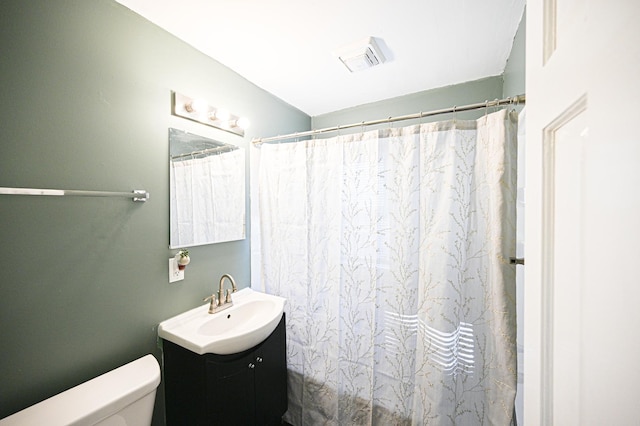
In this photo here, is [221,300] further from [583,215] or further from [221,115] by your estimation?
[583,215]

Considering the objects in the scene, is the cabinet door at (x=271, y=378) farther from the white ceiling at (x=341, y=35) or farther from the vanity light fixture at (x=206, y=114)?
the white ceiling at (x=341, y=35)

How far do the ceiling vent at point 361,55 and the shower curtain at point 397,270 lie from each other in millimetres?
550

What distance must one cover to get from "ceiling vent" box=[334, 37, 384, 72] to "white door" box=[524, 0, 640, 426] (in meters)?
1.13

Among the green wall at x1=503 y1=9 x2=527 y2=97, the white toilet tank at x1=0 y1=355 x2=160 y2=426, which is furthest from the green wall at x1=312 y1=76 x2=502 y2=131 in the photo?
the white toilet tank at x1=0 y1=355 x2=160 y2=426

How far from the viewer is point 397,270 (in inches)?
54.7

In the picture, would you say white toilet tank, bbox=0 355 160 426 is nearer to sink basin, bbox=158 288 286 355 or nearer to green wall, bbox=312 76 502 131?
sink basin, bbox=158 288 286 355

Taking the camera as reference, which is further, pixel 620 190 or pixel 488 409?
pixel 488 409

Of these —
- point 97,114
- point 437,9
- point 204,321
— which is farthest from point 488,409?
point 97,114

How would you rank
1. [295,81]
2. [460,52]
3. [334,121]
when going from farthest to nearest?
[334,121]
[295,81]
[460,52]

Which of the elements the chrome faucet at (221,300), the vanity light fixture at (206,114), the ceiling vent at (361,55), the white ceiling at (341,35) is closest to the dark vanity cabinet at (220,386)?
the chrome faucet at (221,300)

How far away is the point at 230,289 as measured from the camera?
175 centimetres

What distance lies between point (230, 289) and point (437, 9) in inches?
83.1

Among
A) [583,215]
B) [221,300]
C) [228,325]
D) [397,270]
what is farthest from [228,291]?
[583,215]

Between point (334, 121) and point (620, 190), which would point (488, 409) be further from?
point (334, 121)
